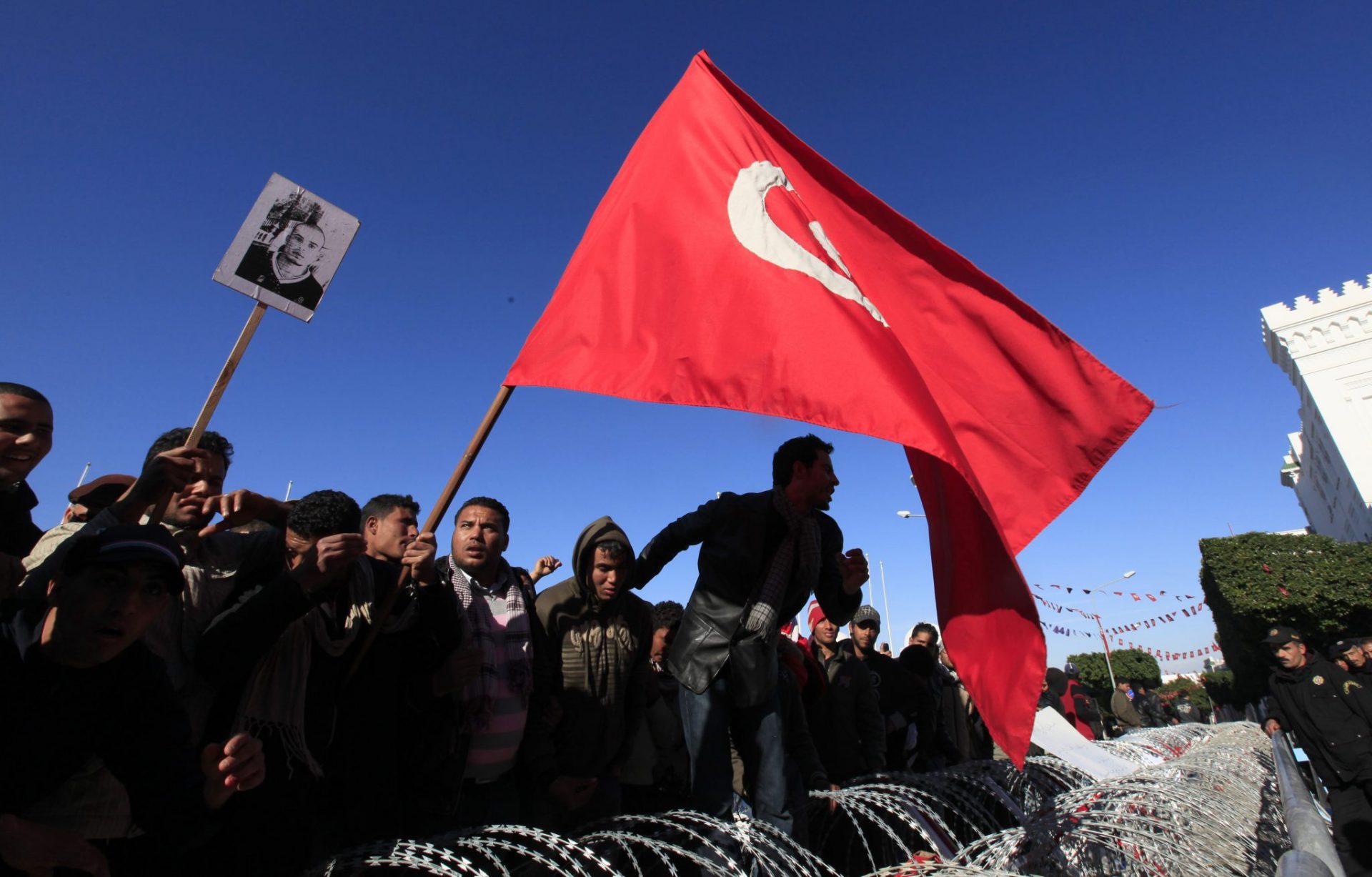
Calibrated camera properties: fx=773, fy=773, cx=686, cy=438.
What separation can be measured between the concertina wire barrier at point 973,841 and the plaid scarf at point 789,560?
0.93 m

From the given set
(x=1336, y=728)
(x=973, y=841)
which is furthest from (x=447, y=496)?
(x=1336, y=728)

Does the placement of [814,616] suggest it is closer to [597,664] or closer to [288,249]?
[597,664]

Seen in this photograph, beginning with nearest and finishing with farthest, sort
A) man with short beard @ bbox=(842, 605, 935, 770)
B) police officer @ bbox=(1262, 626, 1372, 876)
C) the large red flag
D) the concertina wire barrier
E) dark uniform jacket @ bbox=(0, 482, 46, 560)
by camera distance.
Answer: the concertina wire barrier → dark uniform jacket @ bbox=(0, 482, 46, 560) → the large red flag → police officer @ bbox=(1262, 626, 1372, 876) → man with short beard @ bbox=(842, 605, 935, 770)

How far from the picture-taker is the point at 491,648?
11.9 feet

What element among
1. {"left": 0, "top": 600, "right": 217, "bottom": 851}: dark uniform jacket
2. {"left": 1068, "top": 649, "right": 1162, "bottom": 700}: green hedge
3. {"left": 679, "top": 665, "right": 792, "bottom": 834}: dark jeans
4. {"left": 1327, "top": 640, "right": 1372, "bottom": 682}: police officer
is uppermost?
{"left": 1068, "top": 649, "right": 1162, "bottom": 700}: green hedge

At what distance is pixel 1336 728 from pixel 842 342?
23.3 ft

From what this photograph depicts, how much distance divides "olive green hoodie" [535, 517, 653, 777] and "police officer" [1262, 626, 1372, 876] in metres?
6.49

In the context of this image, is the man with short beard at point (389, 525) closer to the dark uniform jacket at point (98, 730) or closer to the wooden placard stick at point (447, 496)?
the wooden placard stick at point (447, 496)

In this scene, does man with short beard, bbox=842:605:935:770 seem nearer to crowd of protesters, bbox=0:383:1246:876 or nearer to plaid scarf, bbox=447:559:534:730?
crowd of protesters, bbox=0:383:1246:876

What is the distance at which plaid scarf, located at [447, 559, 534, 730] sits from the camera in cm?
351

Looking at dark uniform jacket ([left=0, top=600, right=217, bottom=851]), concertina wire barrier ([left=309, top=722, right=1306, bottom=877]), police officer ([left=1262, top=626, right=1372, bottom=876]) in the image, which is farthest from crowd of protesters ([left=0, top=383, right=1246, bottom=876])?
police officer ([left=1262, top=626, right=1372, bottom=876])

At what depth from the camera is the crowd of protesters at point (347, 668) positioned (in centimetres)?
196

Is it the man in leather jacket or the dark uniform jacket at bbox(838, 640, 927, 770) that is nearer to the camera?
the man in leather jacket

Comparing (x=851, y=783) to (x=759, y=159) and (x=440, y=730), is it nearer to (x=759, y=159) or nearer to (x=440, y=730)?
(x=440, y=730)
